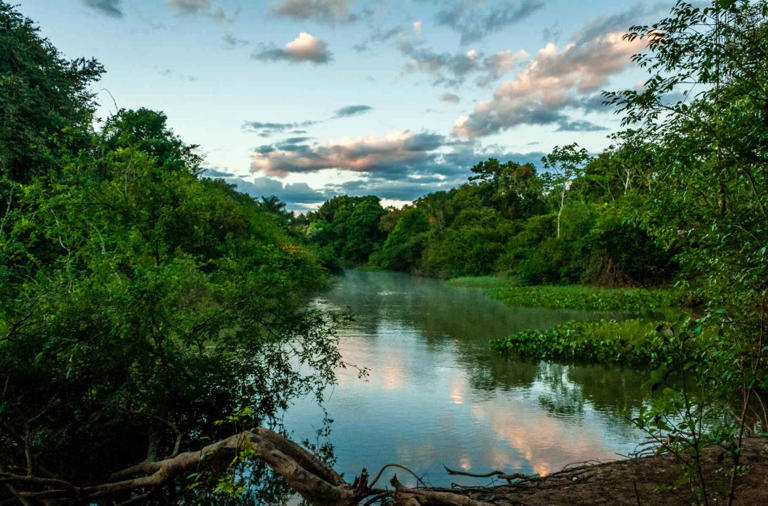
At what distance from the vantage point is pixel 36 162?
1463cm

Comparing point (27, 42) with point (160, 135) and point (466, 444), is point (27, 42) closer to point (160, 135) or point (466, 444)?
point (160, 135)

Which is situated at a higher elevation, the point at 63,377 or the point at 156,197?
the point at 156,197

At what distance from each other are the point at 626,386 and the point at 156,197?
8985mm

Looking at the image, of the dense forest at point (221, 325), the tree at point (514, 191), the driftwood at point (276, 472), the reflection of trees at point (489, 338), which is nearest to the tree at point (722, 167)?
the dense forest at point (221, 325)

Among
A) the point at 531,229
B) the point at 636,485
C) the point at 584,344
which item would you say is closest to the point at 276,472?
the point at 636,485

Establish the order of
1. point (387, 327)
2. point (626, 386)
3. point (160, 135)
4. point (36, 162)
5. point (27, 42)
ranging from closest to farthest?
point (626, 386)
point (36, 162)
point (27, 42)
point (387, 327)
point (160, 135)

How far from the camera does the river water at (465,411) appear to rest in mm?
6574

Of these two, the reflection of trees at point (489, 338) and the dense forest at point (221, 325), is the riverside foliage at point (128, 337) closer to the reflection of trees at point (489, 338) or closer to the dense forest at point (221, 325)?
the dense forest at point (221, 325)

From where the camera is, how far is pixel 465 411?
8328 millimetres

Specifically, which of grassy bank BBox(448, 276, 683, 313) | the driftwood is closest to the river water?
the driftwood

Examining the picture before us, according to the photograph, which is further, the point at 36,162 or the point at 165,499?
the point at 36,162

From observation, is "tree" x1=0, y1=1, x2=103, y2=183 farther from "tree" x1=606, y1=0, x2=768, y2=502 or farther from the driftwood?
"tree" x1=606, y1=0, x2=768, y2=502

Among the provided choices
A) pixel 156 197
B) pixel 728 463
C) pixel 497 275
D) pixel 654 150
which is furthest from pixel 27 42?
pixel 497 275

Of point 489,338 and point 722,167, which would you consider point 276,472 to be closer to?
point 722,167
